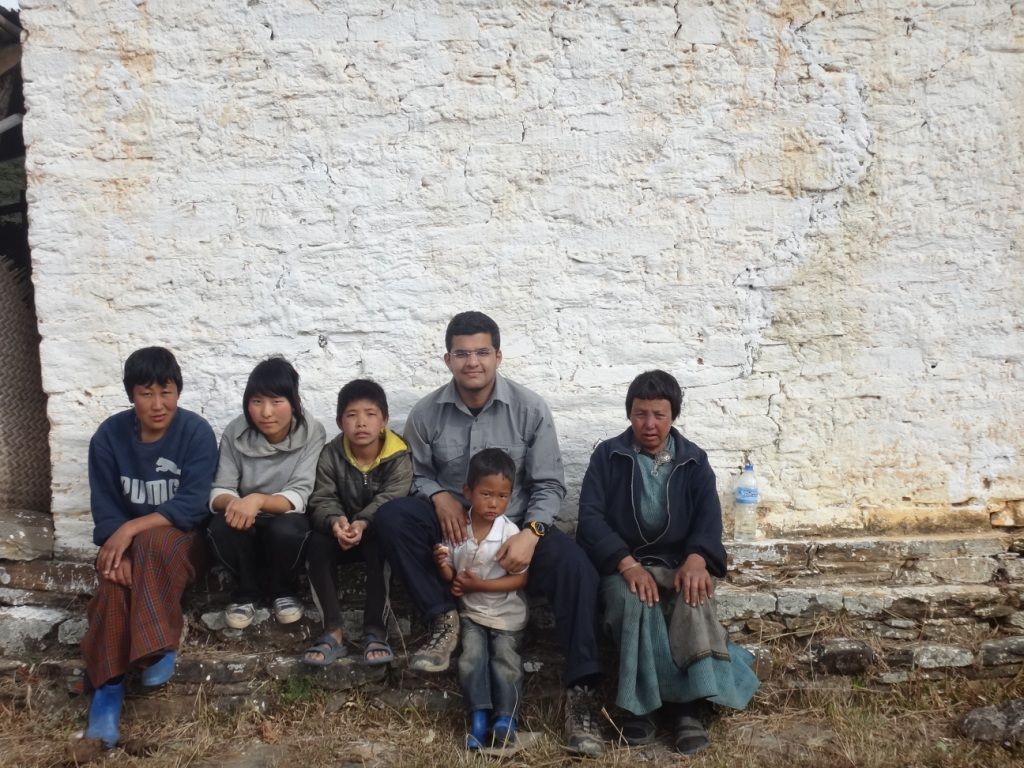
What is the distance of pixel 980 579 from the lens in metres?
4.09

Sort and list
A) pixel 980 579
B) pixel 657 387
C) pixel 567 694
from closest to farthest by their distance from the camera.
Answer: pixel 567 694 < pixel 657 387 < pixel 980 579

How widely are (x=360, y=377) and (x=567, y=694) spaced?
170 cm

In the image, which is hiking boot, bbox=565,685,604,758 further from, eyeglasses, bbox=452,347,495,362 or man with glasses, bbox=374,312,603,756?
eyeglasses, bbox=452,347,495,362

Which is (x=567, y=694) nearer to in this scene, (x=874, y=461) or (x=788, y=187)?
(x=874, y=461)

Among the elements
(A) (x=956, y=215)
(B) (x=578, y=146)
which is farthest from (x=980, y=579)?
(B) (x=578, y=146)

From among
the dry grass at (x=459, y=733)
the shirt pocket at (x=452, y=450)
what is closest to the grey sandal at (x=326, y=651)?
the dry grass at (x=459, y=733)

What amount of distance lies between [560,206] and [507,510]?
140cm

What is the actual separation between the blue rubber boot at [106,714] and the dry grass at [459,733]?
7 centimetres

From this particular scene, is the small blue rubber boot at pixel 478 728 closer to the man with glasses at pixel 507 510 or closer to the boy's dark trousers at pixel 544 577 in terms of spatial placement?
the man with glasses at pixel 507 510

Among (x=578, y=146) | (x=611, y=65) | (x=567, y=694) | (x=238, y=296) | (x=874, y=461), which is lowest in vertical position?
(x=567, y=694)

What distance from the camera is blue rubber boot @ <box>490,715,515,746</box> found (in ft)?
10.8

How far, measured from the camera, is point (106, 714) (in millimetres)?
3395

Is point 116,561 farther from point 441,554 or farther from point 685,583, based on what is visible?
point 685,583

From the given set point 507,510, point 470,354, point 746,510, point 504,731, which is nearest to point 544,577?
point 507,510
